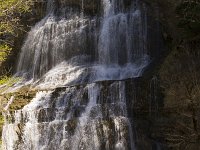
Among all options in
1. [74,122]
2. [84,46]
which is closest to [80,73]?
[84,46]

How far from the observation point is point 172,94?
16875 millimetres

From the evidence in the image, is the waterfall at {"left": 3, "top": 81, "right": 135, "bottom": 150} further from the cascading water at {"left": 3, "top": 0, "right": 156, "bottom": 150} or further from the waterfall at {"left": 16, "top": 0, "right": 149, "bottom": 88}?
the waterfall at {"left": 16, "top": 0, "right": 149, "bottom": 88}

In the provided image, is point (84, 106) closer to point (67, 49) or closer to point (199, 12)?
point (199, 12)

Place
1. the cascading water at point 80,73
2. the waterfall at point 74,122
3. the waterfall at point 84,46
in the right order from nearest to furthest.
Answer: the waterfall at point 74,122, the cascading water at point 80,73, the waterfall at point 84,46

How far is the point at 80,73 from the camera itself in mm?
23859

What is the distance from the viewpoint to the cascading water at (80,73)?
18.4 meters

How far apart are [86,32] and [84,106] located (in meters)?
7.61

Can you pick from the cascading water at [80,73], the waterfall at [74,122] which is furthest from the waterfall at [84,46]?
the waterfall at [74,122]

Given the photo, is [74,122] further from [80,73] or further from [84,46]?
[84,46]

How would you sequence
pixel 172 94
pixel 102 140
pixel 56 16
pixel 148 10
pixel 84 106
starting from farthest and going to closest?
pixel 56 16 → pixel 148 10 → pixel 84 106 → pixel 102 140 → pixel 172 94

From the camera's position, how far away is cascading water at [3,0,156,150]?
18.4 m

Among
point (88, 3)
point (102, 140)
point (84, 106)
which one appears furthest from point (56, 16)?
point (102, 140)

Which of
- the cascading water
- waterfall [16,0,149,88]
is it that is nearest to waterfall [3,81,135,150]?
the cascading water

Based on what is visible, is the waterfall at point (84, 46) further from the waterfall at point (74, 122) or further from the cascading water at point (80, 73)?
the waterfall at point (74, 122)
